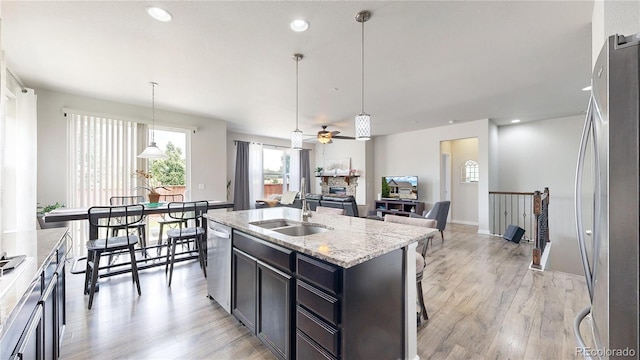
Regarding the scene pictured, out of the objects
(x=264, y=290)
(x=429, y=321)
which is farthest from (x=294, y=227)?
(x=429, y=321)

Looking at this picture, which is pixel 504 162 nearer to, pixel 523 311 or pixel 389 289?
pixel 523 311

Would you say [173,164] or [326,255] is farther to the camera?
[173,164]

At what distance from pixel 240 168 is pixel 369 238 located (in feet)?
20.7

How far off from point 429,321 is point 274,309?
144 centimetres

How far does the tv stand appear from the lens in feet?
21.4

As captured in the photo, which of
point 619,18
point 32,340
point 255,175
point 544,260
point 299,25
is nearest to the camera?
point 32,340

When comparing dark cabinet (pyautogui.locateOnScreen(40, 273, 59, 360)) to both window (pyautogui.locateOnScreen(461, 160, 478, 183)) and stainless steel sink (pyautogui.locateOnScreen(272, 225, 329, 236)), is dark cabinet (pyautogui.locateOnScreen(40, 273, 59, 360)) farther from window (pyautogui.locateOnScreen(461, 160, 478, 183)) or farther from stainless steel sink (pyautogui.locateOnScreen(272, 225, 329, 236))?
window (pyautogui.locateOnScreen(461, 160, 478, 183))

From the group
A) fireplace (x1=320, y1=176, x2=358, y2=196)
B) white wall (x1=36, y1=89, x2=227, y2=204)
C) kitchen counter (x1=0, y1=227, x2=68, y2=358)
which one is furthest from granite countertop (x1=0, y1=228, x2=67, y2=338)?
fireplace (x1=320, y1=176, x2=358, y2=196)

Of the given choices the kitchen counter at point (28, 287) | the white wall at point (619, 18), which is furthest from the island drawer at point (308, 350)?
the white wall at point (619, 18)

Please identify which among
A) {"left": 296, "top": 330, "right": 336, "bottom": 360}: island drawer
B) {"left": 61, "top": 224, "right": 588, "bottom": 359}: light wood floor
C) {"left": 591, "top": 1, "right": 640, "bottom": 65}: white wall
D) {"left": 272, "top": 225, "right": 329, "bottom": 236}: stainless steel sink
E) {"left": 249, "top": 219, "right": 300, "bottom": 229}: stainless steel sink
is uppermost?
{"left": 591, "top": 1, "right": 640, "bottom": 65}: white wall

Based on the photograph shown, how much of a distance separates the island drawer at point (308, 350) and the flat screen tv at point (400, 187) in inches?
235

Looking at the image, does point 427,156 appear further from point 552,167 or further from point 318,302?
point 318,302

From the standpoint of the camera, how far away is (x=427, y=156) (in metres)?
6.82

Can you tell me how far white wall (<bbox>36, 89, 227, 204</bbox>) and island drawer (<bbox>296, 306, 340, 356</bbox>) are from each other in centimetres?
457
